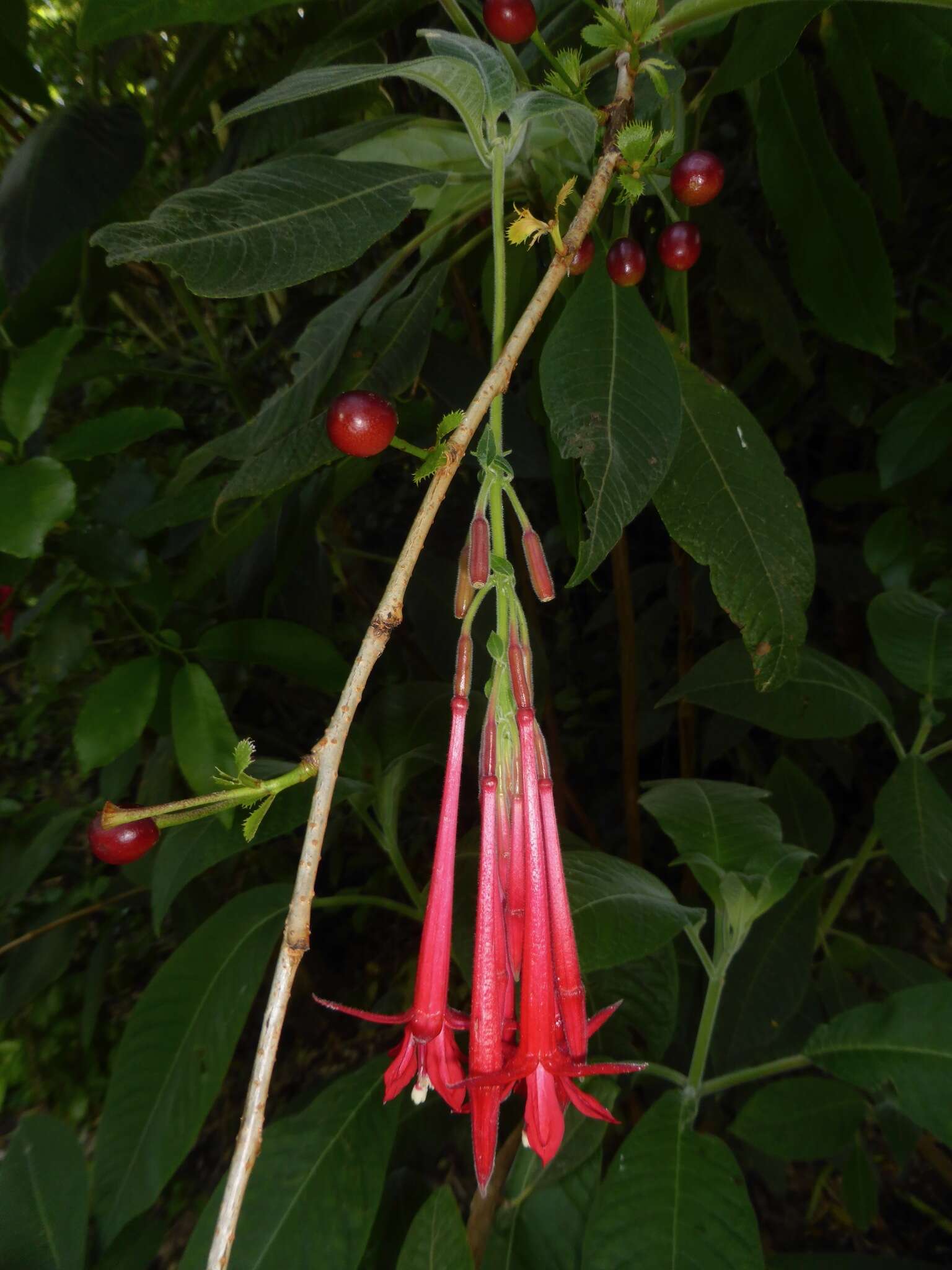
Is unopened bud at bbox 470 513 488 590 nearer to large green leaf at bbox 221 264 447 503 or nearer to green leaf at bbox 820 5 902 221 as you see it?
large green leaf at bbox 221 264 447 503

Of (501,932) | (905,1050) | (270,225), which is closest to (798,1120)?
(905,1050)

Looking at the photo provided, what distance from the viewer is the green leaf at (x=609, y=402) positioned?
401 millimetres

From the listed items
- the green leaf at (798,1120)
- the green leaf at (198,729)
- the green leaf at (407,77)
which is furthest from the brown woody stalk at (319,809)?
the green leaf at (798,1120)

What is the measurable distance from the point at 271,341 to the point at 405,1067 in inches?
37.2

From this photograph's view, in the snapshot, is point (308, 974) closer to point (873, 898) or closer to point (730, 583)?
point (873, 898)

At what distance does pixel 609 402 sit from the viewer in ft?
1.46

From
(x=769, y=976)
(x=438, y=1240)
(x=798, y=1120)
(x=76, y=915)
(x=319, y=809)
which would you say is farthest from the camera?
(x=76, y=915)

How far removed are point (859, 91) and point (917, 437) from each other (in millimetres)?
449

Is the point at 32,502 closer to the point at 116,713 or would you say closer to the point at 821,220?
the point at 116,713

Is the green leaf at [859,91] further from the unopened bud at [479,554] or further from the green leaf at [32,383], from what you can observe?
the green leaf at [32,383]

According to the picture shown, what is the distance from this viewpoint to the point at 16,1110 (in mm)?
2127

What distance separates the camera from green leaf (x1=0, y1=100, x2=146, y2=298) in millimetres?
630

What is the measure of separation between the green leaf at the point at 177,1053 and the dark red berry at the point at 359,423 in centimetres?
64

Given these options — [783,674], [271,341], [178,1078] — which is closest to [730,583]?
[783,674]
